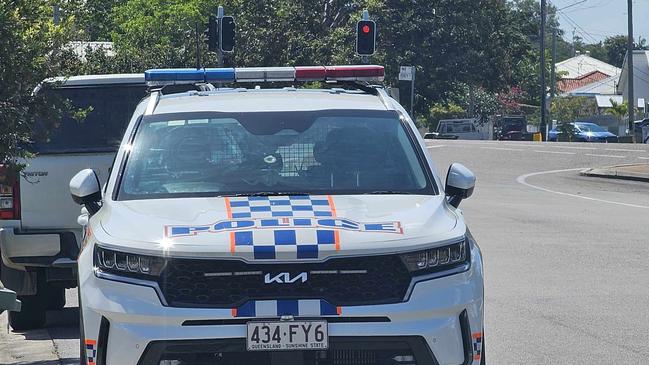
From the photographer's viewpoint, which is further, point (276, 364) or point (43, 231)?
point (43, 231)

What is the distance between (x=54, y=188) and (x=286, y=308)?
419 cm

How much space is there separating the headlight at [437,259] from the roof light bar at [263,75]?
92.3 inches

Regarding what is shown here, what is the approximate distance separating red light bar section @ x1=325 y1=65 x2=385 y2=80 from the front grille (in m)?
2.60

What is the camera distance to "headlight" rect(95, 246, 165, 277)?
18.6 feet

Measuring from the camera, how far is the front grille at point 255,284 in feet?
18.5

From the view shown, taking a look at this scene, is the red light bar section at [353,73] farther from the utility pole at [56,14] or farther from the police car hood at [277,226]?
the utility pole at [56,14]

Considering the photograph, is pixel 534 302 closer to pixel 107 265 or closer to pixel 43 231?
pixel 43 231

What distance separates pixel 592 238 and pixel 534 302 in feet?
18.6

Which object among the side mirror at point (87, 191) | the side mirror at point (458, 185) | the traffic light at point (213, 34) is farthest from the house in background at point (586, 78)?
the side mirror at point (87, 191)

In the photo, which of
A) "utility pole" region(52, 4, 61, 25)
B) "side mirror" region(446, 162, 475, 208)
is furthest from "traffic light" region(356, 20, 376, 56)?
"side mirror" region(446, 162, 475, 208)

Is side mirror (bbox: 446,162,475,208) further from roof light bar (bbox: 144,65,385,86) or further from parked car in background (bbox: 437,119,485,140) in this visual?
parked car in background (bbox: 437,119,485,140)

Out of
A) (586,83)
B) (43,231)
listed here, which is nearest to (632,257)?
(43,231)

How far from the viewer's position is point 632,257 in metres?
14.2

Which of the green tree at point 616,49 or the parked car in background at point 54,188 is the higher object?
the green tree at point 616,49
